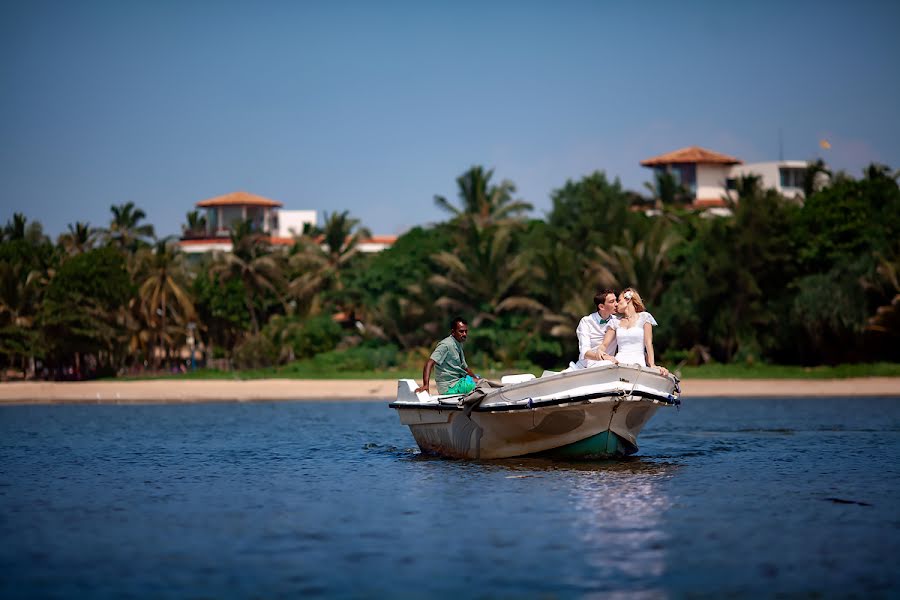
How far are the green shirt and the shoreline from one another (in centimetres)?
2606

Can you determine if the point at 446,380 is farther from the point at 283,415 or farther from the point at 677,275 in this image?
the point at 677,275

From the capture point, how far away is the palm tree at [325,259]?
71.5m

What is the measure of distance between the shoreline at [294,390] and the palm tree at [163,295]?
515 inches

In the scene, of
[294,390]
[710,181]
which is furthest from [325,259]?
[710,181]

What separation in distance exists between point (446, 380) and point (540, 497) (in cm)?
419

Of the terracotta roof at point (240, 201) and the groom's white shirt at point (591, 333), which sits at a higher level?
the terracotta roof at point (240, 201)

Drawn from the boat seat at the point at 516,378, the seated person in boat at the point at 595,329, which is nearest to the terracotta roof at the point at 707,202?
the boat seat at the point at 516,378

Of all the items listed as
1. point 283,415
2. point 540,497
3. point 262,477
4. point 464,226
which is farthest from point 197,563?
point 464,226

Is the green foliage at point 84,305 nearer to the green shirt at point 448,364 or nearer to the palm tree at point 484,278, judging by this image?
the palm tree at point 484,278


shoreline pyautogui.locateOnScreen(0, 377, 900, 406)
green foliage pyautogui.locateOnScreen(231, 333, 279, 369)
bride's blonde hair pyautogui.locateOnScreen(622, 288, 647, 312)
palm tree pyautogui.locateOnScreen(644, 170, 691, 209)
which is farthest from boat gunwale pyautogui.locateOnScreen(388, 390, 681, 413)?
palm tree pyautogui.locateOnScreen(644, 170, 691, 209)

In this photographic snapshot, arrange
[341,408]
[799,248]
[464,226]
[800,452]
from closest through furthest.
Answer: [800,452] < [341,408] < [799,248] < [464,226]

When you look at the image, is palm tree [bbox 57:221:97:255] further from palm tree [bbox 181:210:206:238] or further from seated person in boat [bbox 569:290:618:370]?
seated person in boat [bbox 569:290:618:370]

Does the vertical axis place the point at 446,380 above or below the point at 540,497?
above

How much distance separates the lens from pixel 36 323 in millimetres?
64000
